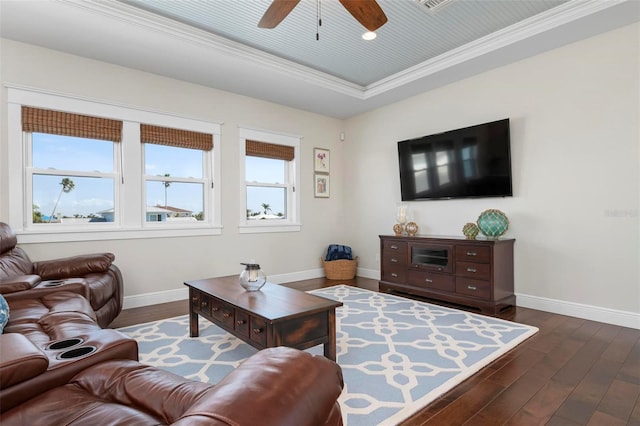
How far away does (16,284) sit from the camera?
7.65 feet

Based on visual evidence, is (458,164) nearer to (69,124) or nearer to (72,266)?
(72,266)

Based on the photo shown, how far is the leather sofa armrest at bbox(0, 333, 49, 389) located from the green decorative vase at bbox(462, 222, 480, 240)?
3.87 m

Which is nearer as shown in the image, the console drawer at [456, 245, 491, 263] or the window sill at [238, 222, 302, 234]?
the console drawer at [456, 245, 491, 263]

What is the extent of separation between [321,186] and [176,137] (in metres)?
2.45

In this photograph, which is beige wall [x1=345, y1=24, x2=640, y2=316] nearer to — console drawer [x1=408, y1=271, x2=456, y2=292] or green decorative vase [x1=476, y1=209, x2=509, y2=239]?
green decorative vase [x1=476, y1=209, x2=509, y2=239]

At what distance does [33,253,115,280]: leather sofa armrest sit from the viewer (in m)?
2.93

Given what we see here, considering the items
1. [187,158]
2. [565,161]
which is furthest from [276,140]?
[565,161]

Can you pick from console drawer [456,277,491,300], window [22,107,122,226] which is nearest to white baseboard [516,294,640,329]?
console drawer [456,277,491,300]

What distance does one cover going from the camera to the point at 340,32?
3.46m

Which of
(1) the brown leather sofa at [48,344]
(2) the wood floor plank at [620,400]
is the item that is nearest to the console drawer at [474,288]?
(2) the wood floor plank at [620,400]

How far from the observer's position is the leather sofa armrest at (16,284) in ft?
7.51

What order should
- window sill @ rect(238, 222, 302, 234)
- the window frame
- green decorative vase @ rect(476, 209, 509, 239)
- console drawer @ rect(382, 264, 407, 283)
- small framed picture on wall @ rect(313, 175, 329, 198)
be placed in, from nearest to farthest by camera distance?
1. the window frame
2. green decorative vase @ rect(476, 209, 509, 239)
3. console drawer @ rect(382, 264, 407, 283)
4. window sill @ rect(238, 222, 302, 234)
5. small framed picture on wall @ rect(313, 175, 329, 198)

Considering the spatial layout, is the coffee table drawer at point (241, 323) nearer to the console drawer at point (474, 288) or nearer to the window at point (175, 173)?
the window at point (175, 173)

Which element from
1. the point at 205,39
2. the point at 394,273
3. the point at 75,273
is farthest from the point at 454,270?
the point at 75,273
